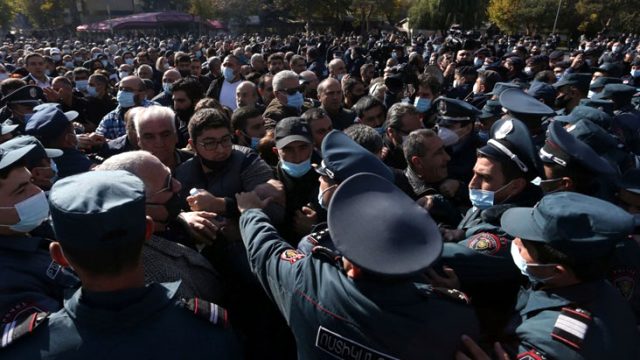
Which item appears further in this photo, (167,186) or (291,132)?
(291,132)

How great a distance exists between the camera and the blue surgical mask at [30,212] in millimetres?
2086

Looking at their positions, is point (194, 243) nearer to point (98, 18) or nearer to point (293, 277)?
point (293, 277)

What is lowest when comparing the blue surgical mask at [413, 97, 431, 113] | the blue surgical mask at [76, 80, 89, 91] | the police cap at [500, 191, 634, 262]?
the blue surgical mask at [76, 80, 89, 91]

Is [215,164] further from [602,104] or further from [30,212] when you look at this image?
[602,104]

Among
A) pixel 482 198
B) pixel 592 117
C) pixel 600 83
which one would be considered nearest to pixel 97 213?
pixel 482 198

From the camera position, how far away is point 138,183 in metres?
1.57

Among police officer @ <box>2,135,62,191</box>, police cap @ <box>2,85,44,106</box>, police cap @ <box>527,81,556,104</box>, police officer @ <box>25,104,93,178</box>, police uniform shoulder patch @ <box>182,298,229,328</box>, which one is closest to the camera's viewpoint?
police uniform shoulder patch @ <box>182,298,229,328</box>

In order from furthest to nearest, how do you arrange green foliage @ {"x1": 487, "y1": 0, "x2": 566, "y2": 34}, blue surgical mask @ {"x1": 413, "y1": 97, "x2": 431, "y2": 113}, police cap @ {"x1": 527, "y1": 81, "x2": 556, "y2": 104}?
green foliage @ {"x1": 487, "y1": 0, "x2": 566, "y2": 34}
blue surgical mask @ {"x1": 413, "y1": 97, "x2": 431, "y2": 113}
police cap @ {"x1": 527, "y1": 81, "x2": 556, "y2": 104}

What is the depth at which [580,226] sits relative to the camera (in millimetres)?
1769

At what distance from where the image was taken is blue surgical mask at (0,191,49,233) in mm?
2086

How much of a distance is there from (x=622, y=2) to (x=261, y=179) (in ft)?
139

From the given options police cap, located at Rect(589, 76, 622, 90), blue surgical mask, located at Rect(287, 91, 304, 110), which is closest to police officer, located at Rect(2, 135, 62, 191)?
blue surgical mask, located at Rect(287, 91, 304, 110)

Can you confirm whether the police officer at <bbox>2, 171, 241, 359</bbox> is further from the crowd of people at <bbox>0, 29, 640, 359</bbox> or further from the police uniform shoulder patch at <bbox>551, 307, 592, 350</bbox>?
the police uniform shoulder patch at <bbox>551, 307, 592, 350</bbox>

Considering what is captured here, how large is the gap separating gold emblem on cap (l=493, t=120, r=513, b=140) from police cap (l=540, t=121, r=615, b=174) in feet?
0.97
